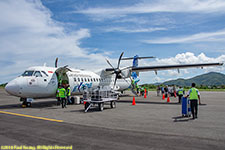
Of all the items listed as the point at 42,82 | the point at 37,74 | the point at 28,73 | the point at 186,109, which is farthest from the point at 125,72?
the point at 186,109

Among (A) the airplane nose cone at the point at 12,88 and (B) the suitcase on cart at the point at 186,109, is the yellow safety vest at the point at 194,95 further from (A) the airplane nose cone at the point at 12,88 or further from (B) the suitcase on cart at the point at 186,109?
(A) the airplane nose cone at the point at 12,88

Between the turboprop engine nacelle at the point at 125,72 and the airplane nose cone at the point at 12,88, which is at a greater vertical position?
the turboprop engine nacelle at the point at 125,72

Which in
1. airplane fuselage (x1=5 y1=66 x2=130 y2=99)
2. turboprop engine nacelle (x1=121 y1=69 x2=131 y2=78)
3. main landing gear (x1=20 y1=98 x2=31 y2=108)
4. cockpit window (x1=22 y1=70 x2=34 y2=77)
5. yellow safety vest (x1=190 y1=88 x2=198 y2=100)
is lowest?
main landing gear (x1=20 y1=98 x2=31 y2=108)

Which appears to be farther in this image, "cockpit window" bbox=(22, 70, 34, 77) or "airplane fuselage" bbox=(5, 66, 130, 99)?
"cockpit window" bbox=(22, 70, 34, 77)

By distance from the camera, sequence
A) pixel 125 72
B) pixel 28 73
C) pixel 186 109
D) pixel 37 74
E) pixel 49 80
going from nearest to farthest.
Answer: pixel 186 109 < pixel 28 73 < pixel 37 74 < pixel 49 80 < pixel 125 72

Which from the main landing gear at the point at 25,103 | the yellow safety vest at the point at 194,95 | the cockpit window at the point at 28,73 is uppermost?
the cockpit window at the point at 28,73

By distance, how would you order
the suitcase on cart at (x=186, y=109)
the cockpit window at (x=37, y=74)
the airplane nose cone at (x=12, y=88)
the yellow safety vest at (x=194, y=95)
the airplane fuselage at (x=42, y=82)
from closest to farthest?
the yellow safety vest at (x=194, y=95) < the suitcase on cart at (x=186, y=109) < the airplane nose cone at (x=12, y=88) < the airplane fuselage at (x=42, y=82) < the cockpit window at (x=37, y=74)

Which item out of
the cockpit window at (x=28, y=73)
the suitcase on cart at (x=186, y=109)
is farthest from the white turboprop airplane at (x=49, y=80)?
the suitcase on cart at (x=186, y=109)

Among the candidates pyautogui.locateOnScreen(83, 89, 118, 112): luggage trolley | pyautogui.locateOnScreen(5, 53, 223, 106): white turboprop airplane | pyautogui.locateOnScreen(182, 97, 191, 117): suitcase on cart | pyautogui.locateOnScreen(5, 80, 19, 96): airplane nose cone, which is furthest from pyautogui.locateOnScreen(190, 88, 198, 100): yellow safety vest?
pyautogui.locateOnScreen(5, 80, 19, 96): airplane nose cone

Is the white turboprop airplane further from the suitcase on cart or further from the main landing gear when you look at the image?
the suitcase on cart

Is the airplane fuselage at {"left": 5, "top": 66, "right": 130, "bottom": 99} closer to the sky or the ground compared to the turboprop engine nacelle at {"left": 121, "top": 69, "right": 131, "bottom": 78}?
closer to the ground

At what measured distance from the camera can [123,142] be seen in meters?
5.75

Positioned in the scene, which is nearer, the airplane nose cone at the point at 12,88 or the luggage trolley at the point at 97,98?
the luggage trolley at the point at 97,98

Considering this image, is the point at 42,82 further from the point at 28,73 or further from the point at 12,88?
the point at 12,88
